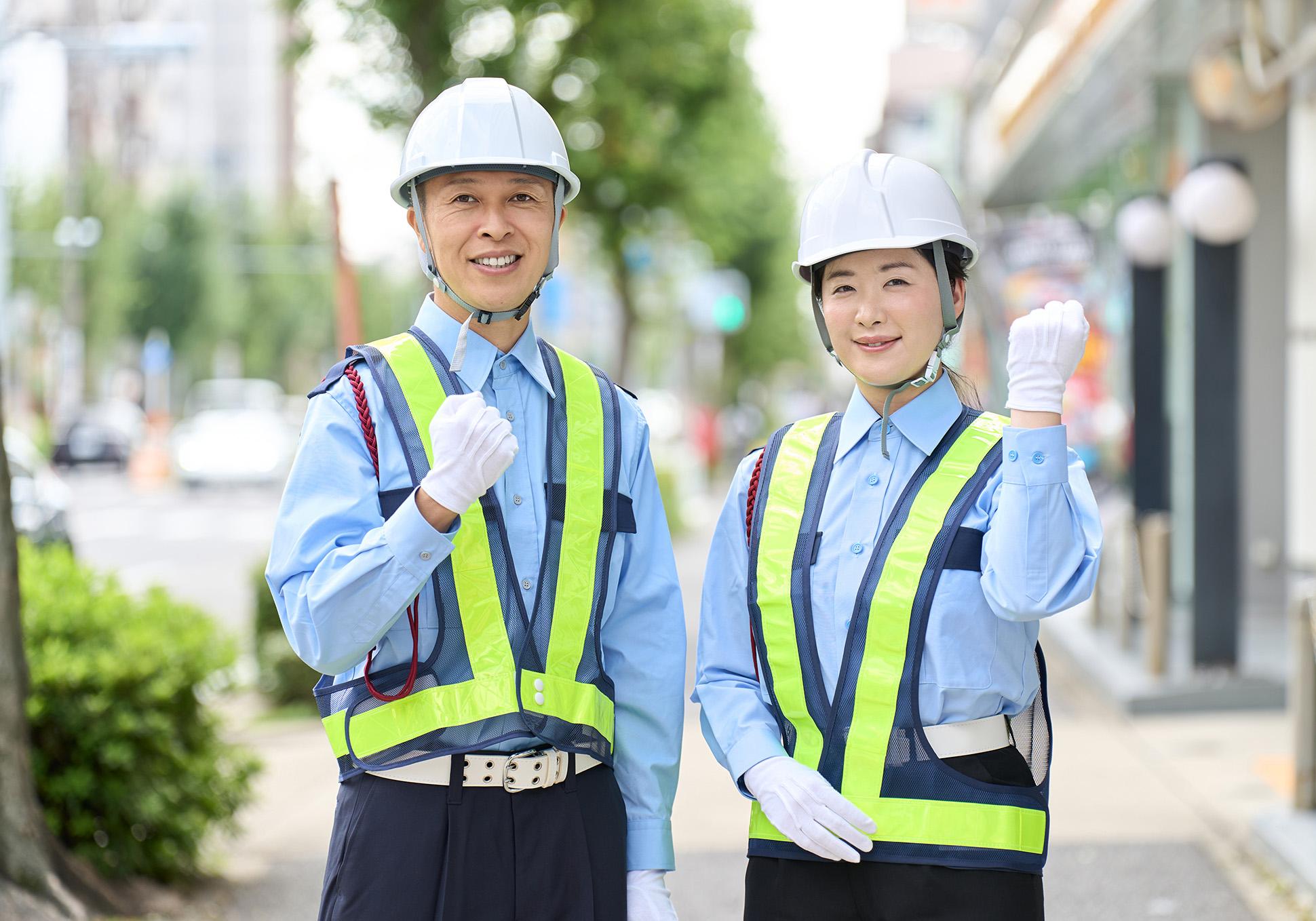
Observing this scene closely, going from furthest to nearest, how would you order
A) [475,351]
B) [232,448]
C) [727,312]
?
[232,448], [727,312], [475,351]

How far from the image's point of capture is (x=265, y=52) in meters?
83.9

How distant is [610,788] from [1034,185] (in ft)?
58.5

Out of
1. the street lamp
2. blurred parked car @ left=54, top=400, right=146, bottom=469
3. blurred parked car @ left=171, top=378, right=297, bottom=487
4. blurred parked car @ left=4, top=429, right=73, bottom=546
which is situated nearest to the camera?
the street lamp

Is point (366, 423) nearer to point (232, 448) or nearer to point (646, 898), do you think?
point (646, 898)

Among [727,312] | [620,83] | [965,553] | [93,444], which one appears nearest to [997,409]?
[727,312]

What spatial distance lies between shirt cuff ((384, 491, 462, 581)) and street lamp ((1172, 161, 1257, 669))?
6617mm

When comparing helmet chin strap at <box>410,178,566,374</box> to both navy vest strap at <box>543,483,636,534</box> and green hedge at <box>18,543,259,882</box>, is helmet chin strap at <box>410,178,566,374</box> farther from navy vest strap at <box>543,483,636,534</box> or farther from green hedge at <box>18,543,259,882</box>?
green hedge at <box>18,543,259,882</box>

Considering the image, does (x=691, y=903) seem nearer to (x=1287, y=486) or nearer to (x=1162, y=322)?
(x=1162, y=322)

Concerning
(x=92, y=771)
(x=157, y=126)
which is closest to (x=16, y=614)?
(x=92, y=771)

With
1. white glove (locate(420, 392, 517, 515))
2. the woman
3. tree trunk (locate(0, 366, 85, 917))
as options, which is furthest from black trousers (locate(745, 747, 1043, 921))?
tree trunk (locate(0, 366, 85, 917))

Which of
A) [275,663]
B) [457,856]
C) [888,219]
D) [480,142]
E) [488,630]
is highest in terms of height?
[480,142]

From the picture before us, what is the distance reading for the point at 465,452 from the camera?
2.21 m

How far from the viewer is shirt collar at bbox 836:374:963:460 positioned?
245 centimetres

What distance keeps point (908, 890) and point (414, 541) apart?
917mm
